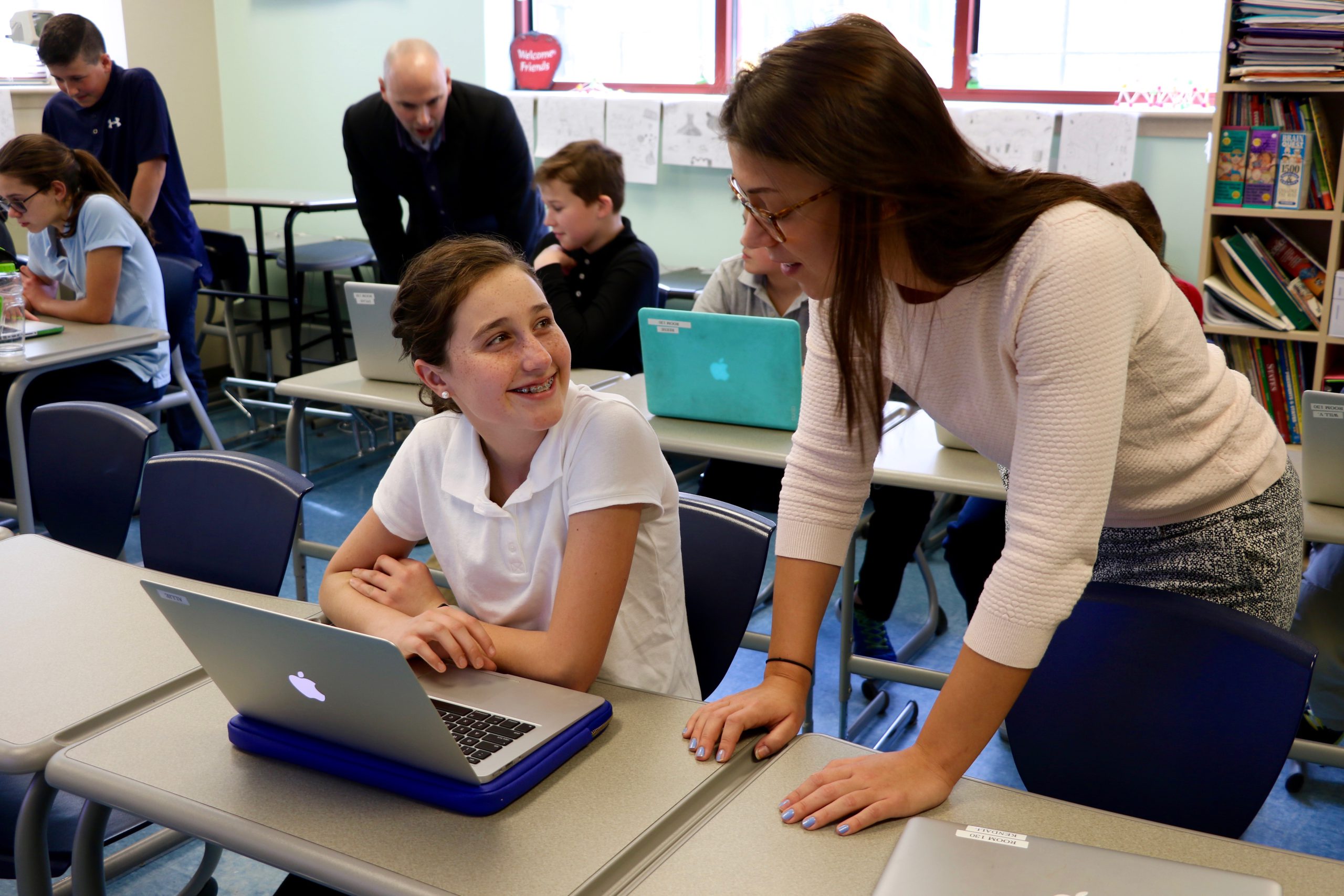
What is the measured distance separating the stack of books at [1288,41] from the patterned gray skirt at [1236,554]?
235 cm

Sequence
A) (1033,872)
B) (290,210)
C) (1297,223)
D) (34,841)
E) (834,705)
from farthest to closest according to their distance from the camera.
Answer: (290,210) < (1297,223) < (834,705) < (34,841) < (1033,872)

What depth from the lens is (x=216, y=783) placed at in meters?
1.00

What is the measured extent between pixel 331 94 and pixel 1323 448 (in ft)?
14.5

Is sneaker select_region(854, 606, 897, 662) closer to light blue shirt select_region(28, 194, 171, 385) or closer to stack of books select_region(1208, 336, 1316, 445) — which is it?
stack of books select_region(1208, 336, 1316, 445)

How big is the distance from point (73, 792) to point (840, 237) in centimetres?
85

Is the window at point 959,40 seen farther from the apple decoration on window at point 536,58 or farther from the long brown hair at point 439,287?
the long brown hair at point 439,287

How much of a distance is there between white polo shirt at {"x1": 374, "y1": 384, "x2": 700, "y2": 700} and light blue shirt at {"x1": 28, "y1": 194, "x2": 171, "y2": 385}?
88.3 inches

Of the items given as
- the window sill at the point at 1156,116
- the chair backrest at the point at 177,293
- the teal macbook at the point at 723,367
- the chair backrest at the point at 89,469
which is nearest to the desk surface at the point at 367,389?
the teal macbook at the point at 723,367

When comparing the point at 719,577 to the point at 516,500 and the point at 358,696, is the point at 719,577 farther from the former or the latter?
the point at 358,696

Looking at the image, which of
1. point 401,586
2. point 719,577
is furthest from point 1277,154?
point 401,586

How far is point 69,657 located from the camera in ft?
4.20

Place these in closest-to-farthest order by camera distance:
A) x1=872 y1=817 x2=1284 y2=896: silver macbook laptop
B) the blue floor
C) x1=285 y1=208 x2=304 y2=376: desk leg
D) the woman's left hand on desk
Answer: x1=872 y1=817 x2=1284 y2=896: silver macbook laptop → the woman's left hand on desk → the blue floor → x1=285 y1=208 x2=304 y2=376: desk leg

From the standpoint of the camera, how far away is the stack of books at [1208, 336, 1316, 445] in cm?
331

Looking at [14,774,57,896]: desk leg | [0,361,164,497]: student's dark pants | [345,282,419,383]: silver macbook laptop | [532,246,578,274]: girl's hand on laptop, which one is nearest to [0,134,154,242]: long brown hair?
[0,361,164,497]: student's dark pants
